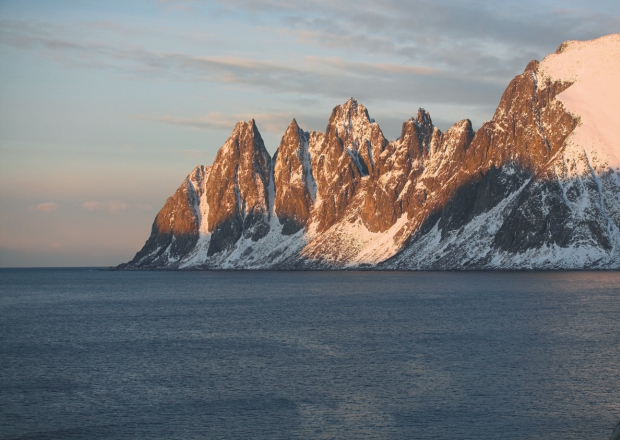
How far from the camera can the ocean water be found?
48.5 meters

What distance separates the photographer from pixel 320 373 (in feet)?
210

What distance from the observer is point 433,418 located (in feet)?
162

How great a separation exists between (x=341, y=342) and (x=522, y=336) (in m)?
19.8

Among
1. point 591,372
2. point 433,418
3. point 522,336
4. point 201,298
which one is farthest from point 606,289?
point 433,418

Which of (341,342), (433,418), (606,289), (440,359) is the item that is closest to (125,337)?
(341,342)

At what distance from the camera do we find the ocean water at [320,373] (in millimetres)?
48469

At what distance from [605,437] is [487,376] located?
688 inches

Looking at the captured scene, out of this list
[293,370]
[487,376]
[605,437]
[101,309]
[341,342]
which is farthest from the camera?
[101,309]

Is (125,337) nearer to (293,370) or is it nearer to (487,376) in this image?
(293,370)

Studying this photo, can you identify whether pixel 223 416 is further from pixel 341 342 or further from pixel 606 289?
pixel 606 289

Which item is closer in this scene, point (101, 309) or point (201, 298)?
point (101, 309)

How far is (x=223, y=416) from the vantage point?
167 feet

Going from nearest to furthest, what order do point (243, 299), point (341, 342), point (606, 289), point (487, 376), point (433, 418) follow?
point (433, 418) → point (487, 376) → point (341, 342) → point (606, 289) → point (243, 299)

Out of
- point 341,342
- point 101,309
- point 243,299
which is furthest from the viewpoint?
point 243,299
